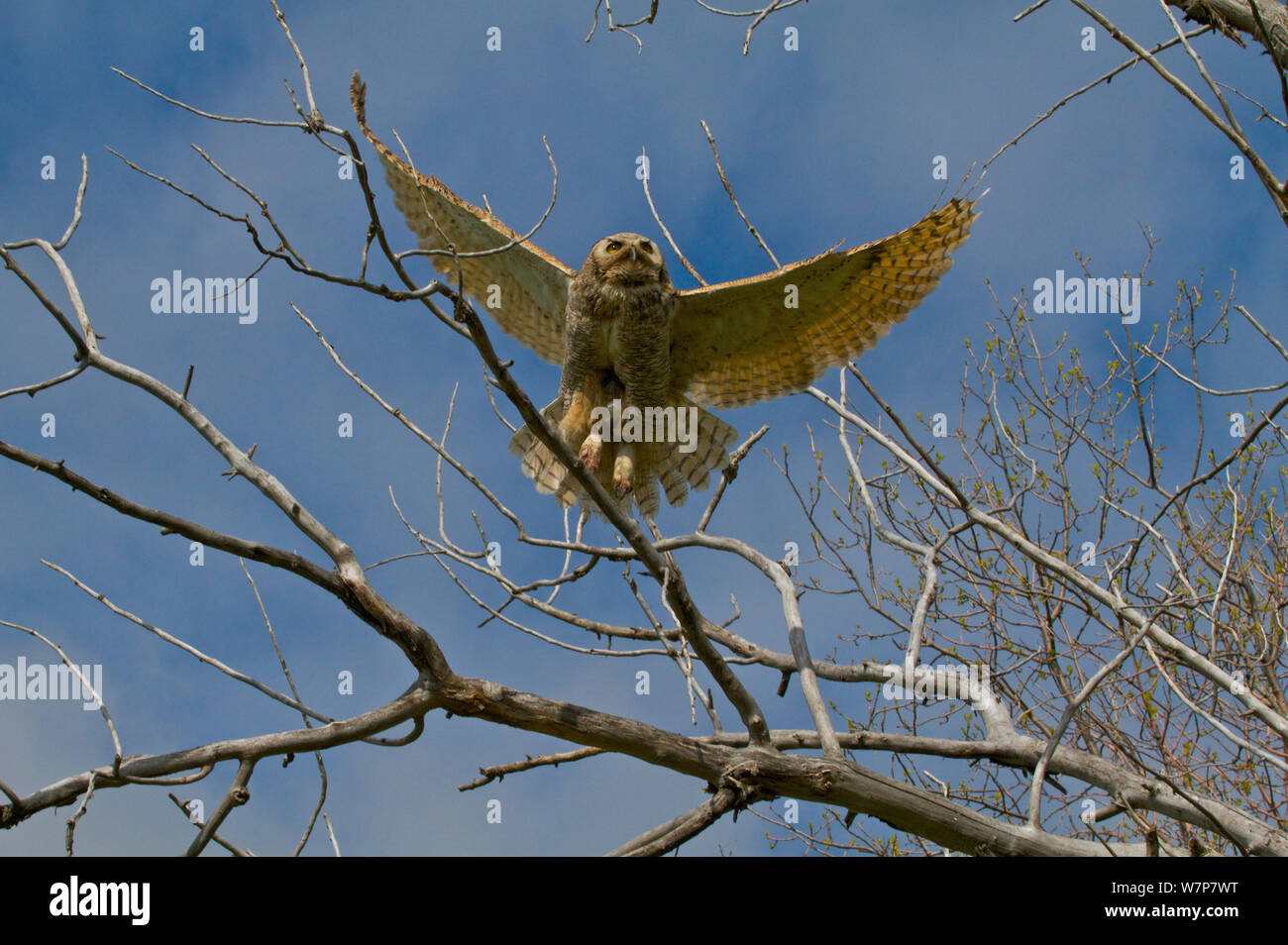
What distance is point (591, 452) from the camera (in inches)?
260

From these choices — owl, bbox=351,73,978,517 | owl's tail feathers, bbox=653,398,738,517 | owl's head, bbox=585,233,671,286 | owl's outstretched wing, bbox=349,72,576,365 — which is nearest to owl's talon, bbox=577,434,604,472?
owl, bbox=351,73,978,517

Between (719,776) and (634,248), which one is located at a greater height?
(634,248)

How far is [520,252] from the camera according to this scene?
24.8ft

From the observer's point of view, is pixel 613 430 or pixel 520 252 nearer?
pixel 613 430

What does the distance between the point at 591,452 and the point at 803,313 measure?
1944 millimetres

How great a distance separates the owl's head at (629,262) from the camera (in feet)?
22.7

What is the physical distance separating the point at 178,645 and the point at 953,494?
4.06 metres

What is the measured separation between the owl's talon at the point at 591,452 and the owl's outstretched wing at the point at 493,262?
1410 mm

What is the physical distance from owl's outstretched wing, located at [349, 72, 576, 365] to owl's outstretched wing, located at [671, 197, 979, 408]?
1.10 meters

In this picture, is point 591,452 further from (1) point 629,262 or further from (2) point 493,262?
(2) point 493,262

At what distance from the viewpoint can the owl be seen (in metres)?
6.91
